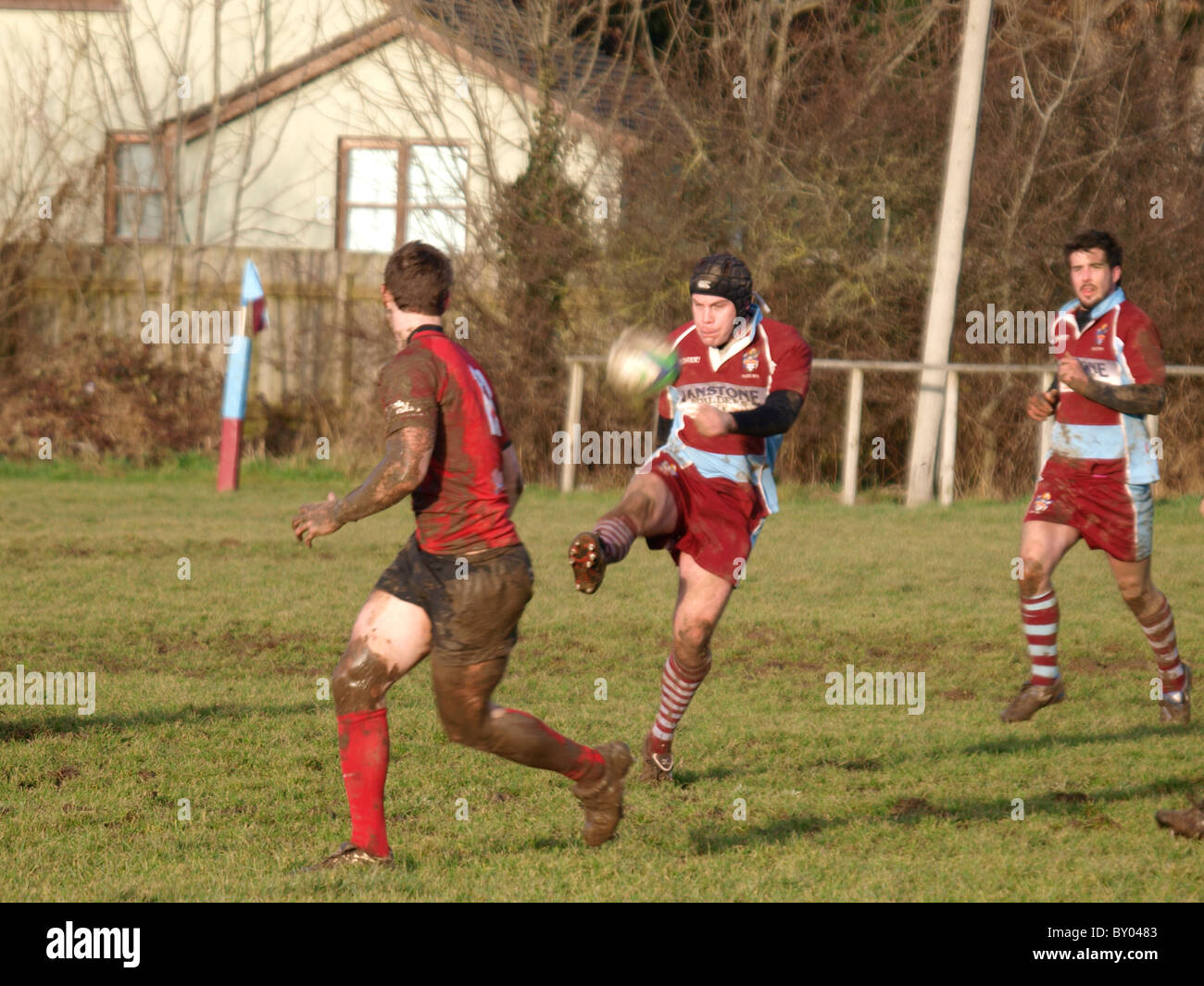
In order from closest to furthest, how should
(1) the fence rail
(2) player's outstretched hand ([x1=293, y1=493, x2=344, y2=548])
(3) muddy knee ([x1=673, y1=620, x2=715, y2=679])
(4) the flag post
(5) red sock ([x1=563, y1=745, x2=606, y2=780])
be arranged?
1. (2) player's outstretched hand ([x1=293, y1=493, x2=344, y2=548])
2. (5) red sock ([x1=563, y1=745, x2=606, y2=780])
3. (3) muddy knee ([x1=673, y1=620, x2=715, y2=679])
4. (1) the fence rail
5. (4) the flag post

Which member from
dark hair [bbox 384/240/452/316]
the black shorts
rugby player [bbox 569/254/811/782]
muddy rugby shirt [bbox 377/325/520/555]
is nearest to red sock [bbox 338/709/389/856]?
the black shorts

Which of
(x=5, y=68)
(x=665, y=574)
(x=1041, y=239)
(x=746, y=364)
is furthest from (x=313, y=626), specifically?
(x=5, y=68)

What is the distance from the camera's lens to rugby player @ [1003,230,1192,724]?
707 centimetres

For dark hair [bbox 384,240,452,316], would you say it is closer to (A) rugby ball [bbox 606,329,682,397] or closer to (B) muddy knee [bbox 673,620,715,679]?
(A) rugby ball [bbox 606,329,682,397]

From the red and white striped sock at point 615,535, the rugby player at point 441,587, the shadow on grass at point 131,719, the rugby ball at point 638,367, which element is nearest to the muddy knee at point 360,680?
the rugby player at point 441,587

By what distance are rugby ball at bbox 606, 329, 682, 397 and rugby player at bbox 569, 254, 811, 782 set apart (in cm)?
16

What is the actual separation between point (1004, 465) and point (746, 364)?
11831mm

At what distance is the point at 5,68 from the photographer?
22906 mm

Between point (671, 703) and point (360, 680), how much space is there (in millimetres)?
1779

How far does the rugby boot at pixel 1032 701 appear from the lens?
7.09 meters

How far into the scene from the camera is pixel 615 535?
563cm

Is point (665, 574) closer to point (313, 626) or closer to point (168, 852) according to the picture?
point (313, 626)

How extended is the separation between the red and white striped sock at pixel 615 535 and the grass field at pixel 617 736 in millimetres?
972

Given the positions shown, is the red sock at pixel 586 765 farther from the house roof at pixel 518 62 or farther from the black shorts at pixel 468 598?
the house roof at pixel 518 62
